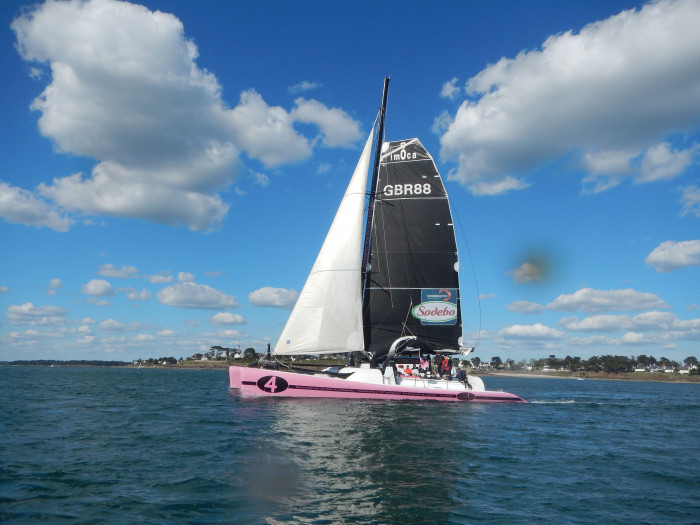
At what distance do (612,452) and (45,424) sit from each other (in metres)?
22.1

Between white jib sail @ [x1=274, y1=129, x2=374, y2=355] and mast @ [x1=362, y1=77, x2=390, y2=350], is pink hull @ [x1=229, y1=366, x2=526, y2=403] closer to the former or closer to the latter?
white jib sail @ [x1=274, y1=129, x2=374, y2=355]

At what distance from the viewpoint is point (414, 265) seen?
31641mm

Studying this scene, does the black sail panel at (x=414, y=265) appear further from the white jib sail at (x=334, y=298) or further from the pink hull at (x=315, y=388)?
the pink hull at (x=315, y=388)

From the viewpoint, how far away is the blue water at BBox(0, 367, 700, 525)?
9.41 m

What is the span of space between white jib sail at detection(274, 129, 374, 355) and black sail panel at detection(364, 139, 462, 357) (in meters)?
1.62

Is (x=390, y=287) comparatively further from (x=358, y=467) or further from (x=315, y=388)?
(x=358, y=467)

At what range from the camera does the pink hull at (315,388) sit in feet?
89.7

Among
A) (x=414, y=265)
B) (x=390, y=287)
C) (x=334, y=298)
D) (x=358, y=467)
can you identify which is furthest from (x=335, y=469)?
(x=414, y=265)

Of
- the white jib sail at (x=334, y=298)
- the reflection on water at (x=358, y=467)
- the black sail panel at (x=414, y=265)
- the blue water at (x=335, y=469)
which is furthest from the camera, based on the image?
the black sail panel at (x=414, y=265)

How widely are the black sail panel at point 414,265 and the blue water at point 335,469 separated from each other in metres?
8.81

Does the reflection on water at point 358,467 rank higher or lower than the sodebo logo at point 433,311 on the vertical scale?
lower

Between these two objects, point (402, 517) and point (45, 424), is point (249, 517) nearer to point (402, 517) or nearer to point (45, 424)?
point (402, 517)

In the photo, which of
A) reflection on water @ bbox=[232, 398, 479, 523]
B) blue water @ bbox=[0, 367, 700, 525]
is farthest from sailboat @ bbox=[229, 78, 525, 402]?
reflection on water @ bbox=[232, 398, 479, 523]

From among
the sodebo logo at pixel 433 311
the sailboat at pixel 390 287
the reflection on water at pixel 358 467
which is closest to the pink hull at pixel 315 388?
the sailboat at pixel 390 287
